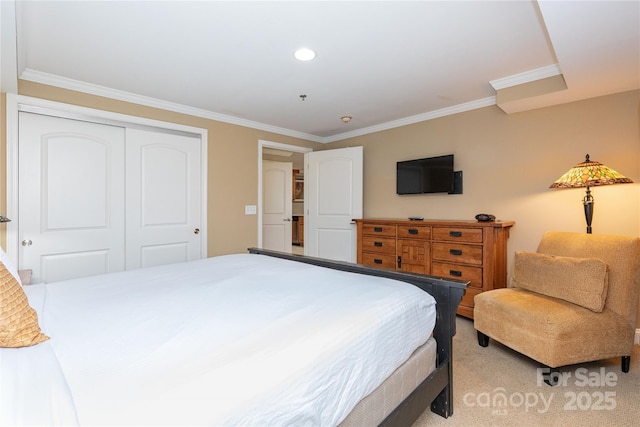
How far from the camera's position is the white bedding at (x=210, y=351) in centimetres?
67

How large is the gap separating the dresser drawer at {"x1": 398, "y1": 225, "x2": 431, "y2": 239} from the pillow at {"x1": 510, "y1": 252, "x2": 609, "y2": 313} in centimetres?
88

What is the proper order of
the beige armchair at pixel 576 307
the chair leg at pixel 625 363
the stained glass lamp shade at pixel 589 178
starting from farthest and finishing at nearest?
the stained glass lamp shade at pixel 589 178, the chair leg at pixel 625 363, the beige armchair at pixel 576 307

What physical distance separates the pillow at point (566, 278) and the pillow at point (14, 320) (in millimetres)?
2850

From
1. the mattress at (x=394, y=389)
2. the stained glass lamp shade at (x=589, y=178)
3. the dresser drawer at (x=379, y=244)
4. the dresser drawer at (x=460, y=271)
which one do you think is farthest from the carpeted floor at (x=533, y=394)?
the dresser drawer at (x=379, y=244)

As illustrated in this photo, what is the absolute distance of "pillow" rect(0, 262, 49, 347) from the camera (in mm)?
855

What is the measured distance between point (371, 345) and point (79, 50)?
8.91ft

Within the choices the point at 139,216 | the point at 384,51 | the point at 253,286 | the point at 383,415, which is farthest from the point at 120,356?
the point at 139,216

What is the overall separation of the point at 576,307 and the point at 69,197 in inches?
162

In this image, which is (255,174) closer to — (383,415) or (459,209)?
(459,209)

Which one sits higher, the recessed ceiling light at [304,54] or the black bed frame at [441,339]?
the recessed ceiling light at [304,54]

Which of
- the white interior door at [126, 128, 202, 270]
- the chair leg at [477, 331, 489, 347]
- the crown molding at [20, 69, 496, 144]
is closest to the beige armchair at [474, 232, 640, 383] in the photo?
the chair leg at [477, 331, 489, 347]

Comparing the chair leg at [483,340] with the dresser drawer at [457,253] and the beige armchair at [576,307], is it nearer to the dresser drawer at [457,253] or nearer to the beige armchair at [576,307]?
the beige armchair at [576,307]

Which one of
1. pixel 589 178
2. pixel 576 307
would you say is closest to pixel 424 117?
pixel 589 178

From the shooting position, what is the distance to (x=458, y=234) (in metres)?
2.98
